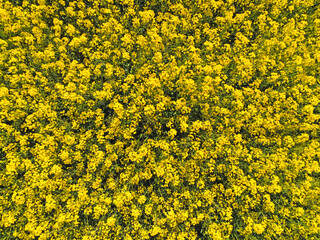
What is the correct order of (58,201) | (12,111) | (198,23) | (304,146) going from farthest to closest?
(198,23) < (304,146) < (12,111) < (58,201)

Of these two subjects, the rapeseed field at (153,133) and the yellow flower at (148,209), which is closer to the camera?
the yellow flower at (148,209)

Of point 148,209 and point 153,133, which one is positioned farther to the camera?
point 153,133

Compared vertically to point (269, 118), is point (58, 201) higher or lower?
lower

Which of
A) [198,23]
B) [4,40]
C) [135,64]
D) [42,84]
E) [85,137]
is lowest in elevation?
[85,137]

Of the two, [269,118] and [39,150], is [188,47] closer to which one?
[269,118]

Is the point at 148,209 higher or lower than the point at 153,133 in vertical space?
lower

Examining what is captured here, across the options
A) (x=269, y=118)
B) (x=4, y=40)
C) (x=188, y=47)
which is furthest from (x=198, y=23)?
(x=4, y=40)

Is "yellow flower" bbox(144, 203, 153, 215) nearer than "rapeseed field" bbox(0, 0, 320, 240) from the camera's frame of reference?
Yes

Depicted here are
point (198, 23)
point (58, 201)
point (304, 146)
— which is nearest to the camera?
point (58, 201)
